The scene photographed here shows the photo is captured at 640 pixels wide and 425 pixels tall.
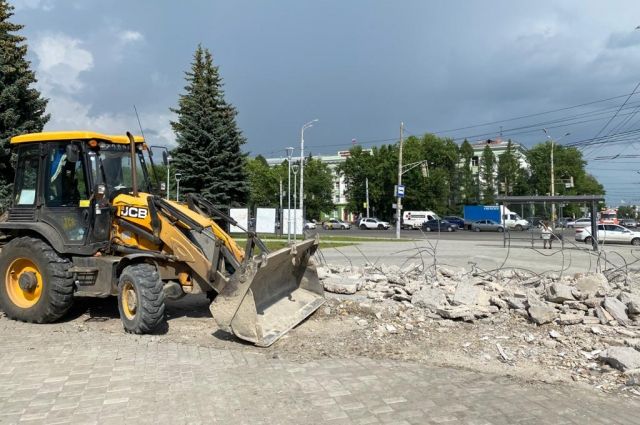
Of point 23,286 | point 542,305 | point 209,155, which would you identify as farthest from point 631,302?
point 209,155

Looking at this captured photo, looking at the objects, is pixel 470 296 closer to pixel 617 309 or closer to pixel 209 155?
pixel 617 309

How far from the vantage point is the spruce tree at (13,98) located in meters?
21.2

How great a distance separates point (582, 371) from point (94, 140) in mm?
7041

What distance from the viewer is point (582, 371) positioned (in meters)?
5.96

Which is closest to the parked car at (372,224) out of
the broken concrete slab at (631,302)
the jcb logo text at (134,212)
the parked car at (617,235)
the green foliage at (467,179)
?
the green foliage at (467,179)

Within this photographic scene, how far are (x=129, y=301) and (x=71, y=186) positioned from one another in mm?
2093

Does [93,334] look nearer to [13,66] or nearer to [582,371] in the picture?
[582,371]

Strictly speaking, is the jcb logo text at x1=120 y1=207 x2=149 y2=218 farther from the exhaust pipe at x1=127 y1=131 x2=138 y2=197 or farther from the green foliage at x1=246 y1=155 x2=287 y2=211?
the green foliage at x1=246 y1=155 x2=287 y2=211

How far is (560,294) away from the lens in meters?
8.56

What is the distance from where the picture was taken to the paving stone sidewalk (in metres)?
4.57

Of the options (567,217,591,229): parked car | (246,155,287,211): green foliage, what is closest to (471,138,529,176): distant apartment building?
(246,155,287,211): green foliage

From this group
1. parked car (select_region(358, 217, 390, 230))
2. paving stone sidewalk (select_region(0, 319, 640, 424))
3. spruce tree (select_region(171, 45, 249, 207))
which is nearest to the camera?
paving stone sidewalk (select_region(0, 319, 640, 424))

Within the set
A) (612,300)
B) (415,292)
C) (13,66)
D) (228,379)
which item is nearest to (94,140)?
(228,379)

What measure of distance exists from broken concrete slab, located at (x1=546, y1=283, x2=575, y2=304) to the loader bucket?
361 centimetres
